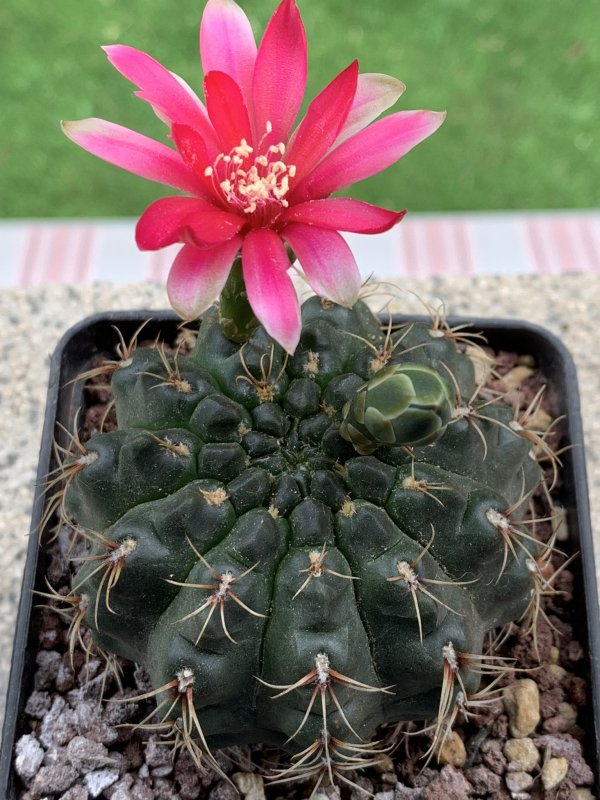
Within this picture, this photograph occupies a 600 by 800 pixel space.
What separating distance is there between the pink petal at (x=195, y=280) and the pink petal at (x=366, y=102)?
177mm

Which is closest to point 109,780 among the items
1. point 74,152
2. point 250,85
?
point 250,85

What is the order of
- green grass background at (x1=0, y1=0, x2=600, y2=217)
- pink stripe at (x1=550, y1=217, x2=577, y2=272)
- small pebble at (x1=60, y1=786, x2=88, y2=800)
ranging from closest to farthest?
→ small pebble at (x1=60, y1=786, x2=88, y2=800) → pink stripe at (x1=550, y1=217, x2=577, y2=272) → green grass background at (x1=0, y1=0, x2=600, y2=217)

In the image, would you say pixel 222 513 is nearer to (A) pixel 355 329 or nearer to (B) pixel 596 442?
(A) pixel 355 329

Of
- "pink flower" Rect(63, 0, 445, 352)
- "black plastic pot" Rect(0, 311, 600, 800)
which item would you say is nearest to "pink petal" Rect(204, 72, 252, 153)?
"pink flower" Rect(63, 0, 445, 352)

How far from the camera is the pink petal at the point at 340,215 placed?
2.53ft

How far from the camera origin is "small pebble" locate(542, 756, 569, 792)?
3.38ft

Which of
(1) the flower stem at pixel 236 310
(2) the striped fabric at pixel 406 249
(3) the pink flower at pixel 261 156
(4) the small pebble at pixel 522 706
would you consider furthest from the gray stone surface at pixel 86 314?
(3) the pink flower at pixel 261 156

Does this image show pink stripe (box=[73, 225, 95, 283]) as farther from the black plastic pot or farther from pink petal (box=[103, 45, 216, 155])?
pink petal (box=[103, 45, 216, 155])

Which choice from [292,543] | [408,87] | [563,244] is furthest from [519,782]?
[408,87]

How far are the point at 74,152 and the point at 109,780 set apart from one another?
160cm

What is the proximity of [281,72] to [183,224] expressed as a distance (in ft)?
0.60

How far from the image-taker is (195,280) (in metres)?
0.75

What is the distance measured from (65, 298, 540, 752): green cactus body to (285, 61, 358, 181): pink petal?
0.62ft

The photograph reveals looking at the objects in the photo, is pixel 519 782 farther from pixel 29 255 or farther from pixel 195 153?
pixel 29 255
